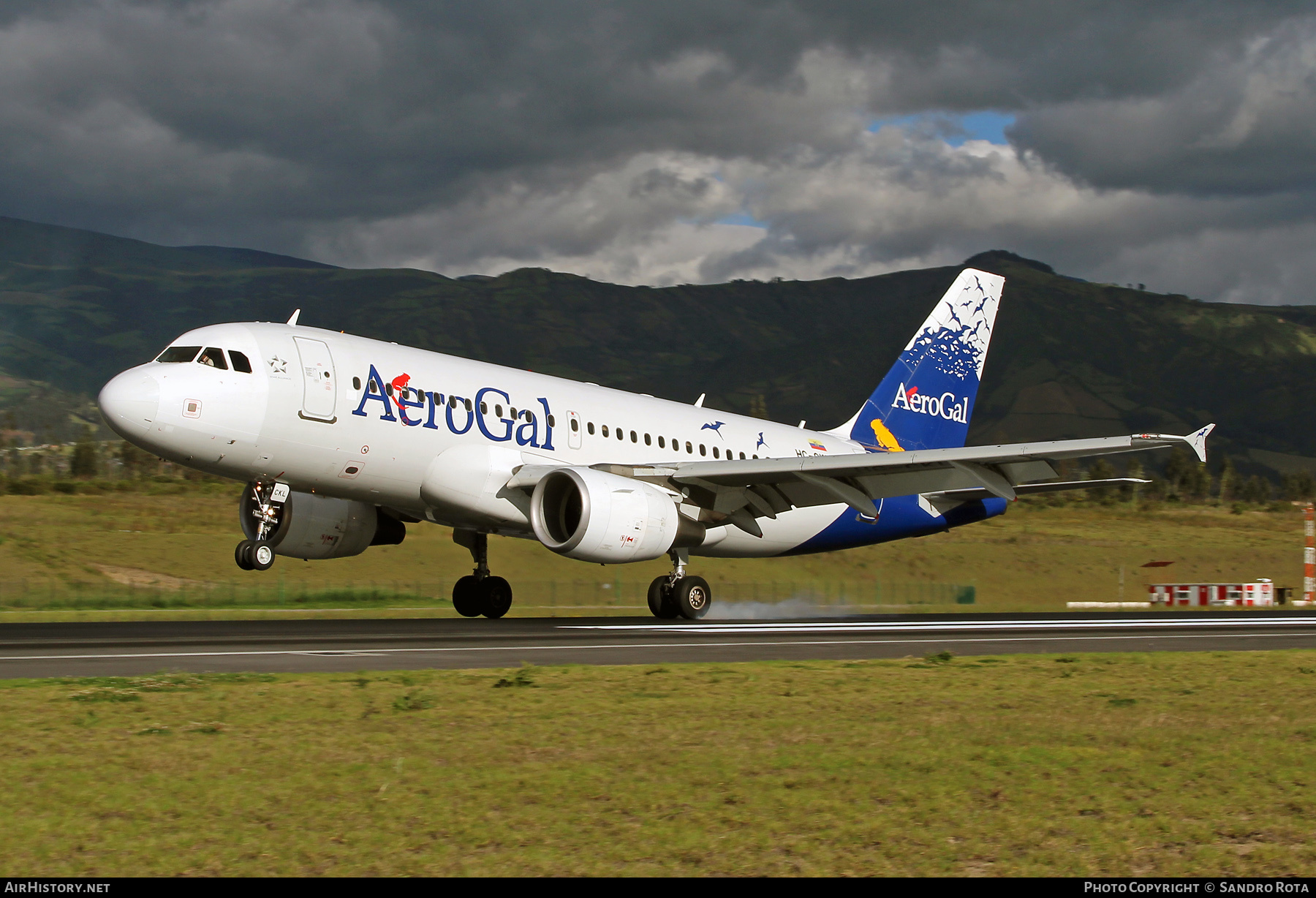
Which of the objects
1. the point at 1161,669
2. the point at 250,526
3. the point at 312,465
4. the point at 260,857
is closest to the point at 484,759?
the point at 260,857

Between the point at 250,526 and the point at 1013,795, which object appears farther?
the point at 250,526

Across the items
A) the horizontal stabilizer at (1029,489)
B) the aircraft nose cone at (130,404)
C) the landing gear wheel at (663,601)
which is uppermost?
the aircraft nose cone at (130,404)

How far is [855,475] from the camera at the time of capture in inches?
1003

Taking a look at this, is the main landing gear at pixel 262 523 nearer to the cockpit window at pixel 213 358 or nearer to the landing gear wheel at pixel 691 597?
the cockpit window at pixel 213 358

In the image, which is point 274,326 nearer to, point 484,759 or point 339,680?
point 339,680

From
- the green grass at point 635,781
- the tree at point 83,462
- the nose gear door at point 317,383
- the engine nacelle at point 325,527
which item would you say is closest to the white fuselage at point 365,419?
the nose gear door at point 317,383

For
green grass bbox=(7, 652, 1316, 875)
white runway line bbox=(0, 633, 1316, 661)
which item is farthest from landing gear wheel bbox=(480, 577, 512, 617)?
green grass bbox=(7, 652, 1316, 875)

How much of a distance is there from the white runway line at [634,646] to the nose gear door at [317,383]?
6.75 metres

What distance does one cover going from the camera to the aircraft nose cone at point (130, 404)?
A: 784 inches

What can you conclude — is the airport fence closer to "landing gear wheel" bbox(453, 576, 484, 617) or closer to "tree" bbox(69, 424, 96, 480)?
"landing gear wheel" bbox(453, 576, 484, 617)

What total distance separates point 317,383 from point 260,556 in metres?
3.10

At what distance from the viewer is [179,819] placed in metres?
6.12

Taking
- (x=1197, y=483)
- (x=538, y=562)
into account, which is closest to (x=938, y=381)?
(x=538, y=562)
